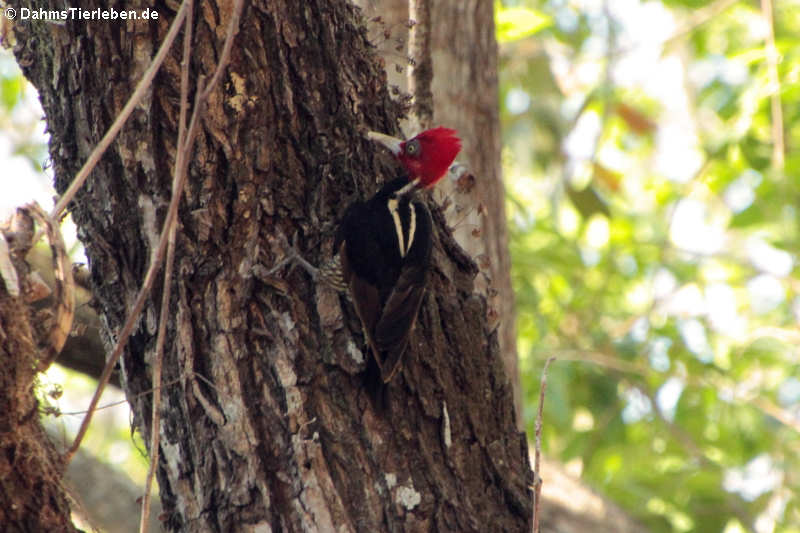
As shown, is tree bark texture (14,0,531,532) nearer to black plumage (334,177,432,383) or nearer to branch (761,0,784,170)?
black plumage (334,177,432,383)

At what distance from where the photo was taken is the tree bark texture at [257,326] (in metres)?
2.47

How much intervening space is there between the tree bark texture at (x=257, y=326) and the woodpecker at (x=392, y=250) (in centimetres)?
7

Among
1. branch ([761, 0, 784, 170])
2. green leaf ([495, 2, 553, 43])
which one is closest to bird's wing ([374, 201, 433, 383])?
green leaf ([495, 2, 553, 43])

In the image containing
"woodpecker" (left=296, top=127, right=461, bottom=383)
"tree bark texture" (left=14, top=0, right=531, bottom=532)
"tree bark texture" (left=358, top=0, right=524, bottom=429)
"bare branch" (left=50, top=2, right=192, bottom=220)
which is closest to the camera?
"bare branch" (left=50, top=2, right=192, bottom=220)

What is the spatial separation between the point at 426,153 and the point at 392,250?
41 centimetres

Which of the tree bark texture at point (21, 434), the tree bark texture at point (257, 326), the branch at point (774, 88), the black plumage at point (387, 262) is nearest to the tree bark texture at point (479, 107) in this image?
the black plumage at point (387, 262)

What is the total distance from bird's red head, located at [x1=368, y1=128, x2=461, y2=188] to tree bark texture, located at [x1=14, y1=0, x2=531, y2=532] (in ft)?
1.30

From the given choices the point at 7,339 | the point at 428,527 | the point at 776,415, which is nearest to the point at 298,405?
the point at 428,527

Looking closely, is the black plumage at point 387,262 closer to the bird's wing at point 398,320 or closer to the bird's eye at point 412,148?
the bird's wing at point 398,320

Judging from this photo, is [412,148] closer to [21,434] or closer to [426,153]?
[426,153]

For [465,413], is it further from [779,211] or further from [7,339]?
[779,211]

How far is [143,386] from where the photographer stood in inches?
104

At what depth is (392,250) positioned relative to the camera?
3.41 meters

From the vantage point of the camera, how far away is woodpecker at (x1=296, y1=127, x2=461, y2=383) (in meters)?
2.73
